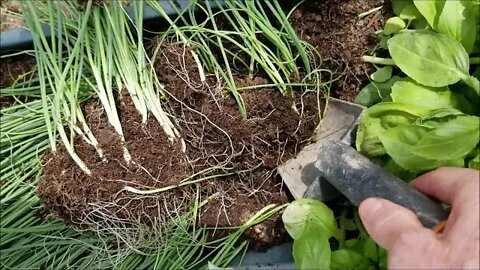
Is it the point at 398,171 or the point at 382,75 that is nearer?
the point at 398,171

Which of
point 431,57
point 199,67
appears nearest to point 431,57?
point 431,57

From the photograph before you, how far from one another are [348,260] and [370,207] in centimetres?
19

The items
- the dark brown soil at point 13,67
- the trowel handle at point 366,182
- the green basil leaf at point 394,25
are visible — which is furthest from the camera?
the dark brown soil at point 13,67

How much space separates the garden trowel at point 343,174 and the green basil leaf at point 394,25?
0.14 meters

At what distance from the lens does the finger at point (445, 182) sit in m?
0.80

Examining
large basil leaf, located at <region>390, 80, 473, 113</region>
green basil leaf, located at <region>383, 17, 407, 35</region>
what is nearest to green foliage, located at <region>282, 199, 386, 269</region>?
large basil leaf, located at <region>390, 80, 473, 113</region>

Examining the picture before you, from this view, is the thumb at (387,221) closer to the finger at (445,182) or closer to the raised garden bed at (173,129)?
the finger at (445,182)

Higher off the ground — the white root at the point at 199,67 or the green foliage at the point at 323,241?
the white root at the point at 199,67

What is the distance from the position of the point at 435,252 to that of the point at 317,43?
1.82 ft

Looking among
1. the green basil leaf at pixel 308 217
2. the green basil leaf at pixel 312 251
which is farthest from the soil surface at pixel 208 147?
the green basil leaf at pixel 312 251

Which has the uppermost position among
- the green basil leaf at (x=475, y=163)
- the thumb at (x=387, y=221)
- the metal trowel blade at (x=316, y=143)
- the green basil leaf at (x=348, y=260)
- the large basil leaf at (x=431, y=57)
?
the large basil leaf at (x=431, y=57)

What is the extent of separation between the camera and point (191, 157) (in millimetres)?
1146

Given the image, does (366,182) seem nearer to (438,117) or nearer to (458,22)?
(438,117)

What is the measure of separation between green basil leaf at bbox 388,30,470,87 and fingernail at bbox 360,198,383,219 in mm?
241
